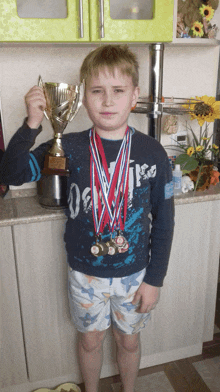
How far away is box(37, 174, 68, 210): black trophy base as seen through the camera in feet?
4.17

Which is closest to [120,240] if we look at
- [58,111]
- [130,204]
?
[130,204]

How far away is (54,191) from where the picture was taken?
1.28m

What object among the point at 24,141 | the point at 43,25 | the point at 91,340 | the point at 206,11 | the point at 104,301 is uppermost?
the point at 206,11

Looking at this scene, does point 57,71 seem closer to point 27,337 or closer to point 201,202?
point 201,202

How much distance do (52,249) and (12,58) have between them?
0.84 m

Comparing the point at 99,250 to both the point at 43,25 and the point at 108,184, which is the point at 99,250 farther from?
the point at 43,25

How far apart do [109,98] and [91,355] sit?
0.98m

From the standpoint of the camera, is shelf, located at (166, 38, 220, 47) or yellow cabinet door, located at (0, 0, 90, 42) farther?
shelf, located at (166, 38, 220, 47)

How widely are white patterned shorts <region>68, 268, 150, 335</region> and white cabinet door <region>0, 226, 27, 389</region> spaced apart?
254 mm

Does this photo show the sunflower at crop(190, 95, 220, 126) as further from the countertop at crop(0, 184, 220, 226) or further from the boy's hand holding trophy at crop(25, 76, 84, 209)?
the boy's hand holding trophy at crop(25, 76, 84, 209)

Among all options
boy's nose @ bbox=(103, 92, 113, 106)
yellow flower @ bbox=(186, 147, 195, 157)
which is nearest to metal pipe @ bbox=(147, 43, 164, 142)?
yellow flower @ bbox=(186, 147, 195, 157)

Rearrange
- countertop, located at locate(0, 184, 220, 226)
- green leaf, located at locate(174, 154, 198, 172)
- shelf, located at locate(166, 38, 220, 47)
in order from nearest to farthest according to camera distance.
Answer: countertop, located at locate(0, 184, 220, 226)
shelf, located at locate(166, 38, 220, 47)
green leaf, located at locate(174, 154, 198, 172)

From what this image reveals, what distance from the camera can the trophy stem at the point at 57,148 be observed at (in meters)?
1.10

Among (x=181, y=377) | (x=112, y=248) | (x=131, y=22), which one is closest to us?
(x=112, y=248)
